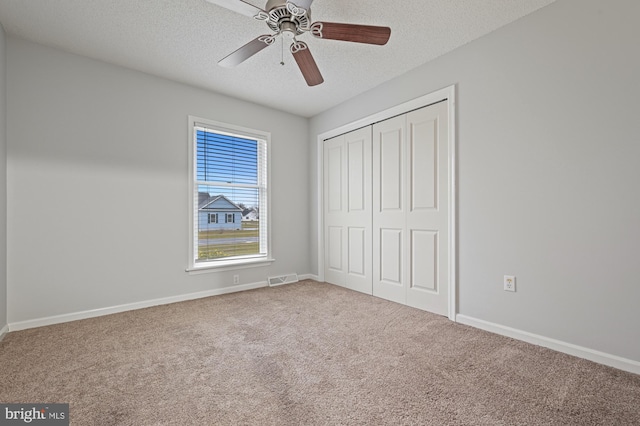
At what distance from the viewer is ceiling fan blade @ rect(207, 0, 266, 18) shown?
168cm

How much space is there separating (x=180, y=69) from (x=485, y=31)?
9.70 feet

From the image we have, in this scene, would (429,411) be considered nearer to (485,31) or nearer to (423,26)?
(423,26)

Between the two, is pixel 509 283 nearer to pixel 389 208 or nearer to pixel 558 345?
pixel 558 345

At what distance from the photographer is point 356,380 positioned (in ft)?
5.82

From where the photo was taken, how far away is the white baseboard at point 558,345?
1.88 m

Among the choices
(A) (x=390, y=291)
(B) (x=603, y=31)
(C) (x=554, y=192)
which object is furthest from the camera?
(A) (x=390, y=291)

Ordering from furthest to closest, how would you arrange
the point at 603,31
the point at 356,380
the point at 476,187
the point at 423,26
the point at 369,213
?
the point at 369,213, the point at 476,187, the point at 423,26, the point at 603,31, the point at 356,380

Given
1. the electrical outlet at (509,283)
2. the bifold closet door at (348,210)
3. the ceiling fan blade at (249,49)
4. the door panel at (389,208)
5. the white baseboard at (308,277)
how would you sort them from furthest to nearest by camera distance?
the white baseboard at (308,277)
the bifold closet door at (348,210)
the door panel at (389,208)
the electrical outlet at (509,283)
the ceiling fan blade at (249,49)

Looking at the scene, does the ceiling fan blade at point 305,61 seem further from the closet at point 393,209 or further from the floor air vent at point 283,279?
the floor air vent at point 283,279

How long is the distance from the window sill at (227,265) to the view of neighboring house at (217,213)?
0.45 meters

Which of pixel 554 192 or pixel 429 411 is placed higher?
pixel 554 192

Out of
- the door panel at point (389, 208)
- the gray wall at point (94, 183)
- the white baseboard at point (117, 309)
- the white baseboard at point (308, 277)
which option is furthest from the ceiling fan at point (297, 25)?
the white baseboard at point (308, 277)

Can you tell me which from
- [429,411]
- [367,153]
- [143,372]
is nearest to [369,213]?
[367,153]

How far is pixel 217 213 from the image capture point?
3.80 metres
